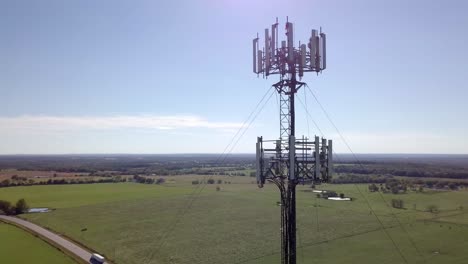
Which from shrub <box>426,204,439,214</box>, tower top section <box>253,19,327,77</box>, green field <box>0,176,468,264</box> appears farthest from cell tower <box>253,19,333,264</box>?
shrub <box>426,204,439,214</box>

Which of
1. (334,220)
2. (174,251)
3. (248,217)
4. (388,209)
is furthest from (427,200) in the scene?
(174,251)

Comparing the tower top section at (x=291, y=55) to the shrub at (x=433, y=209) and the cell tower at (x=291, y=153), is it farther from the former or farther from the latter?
the shrub at (x=433, y=209)

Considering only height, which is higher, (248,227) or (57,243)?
(248,227)

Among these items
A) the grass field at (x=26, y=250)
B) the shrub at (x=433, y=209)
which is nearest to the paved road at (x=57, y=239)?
the grass field at (x=26, y=250)

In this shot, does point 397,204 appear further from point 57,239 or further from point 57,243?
point 57,243

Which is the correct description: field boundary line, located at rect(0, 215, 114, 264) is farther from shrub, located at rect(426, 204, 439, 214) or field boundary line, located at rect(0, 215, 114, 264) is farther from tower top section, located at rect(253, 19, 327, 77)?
shrub, located at rect(426, 204, 439, 214)

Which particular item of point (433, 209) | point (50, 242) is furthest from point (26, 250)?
point (433, 209)

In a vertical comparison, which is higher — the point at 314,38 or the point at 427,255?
the point at 314,38

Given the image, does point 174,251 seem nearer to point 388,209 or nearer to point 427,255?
point 427,255
